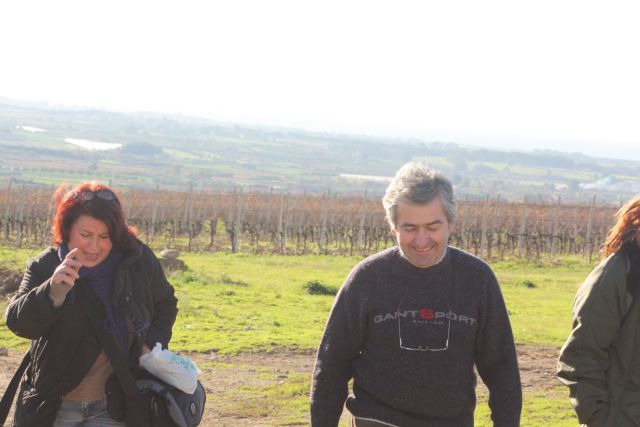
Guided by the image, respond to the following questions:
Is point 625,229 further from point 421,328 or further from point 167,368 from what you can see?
point 167,368

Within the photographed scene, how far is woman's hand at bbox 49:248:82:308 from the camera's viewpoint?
394 cm

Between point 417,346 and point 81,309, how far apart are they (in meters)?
1.31

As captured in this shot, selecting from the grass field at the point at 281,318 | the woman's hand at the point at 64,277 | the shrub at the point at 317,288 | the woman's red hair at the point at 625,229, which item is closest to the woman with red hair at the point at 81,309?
the woman's hand at the point at 64,277

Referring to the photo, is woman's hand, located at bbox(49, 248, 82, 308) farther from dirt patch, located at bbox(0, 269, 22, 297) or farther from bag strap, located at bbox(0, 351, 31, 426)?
dirt patch, located at bbox(0, 269, 22, 297)

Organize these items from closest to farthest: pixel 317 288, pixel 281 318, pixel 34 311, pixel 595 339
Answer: pixel 34 311 < pixel 595 339 < pixel 281 318 < pixel 317 288

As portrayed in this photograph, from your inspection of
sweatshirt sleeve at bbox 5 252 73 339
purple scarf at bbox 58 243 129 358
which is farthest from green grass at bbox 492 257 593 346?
sweatshirt sleeve at bbox 5 252 73 339

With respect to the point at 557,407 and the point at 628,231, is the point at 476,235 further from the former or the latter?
the point at 628,231

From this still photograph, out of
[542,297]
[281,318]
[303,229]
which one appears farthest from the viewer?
[303,229]

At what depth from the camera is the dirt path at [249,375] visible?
876cm

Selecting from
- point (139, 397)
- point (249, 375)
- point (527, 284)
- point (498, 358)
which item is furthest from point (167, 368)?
point (527, 284)

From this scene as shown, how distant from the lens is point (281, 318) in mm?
15164

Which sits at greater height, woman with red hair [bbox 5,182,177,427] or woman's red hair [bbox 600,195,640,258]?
woman's red hair [bbox 600,195,640,258]

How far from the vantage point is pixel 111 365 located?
416 cm

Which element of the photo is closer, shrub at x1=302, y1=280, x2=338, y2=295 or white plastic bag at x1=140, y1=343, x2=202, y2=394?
white plastic bag at x1=140, y1=343, x2=202, y2=394
